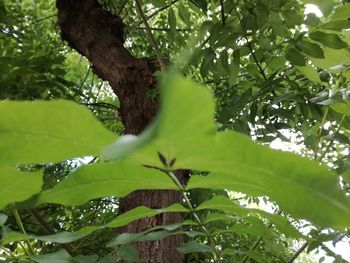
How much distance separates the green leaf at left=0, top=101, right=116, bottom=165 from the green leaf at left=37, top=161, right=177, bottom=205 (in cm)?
8

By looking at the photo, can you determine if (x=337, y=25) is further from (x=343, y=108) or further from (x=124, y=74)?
(x=124, y=74)

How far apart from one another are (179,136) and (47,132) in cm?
10

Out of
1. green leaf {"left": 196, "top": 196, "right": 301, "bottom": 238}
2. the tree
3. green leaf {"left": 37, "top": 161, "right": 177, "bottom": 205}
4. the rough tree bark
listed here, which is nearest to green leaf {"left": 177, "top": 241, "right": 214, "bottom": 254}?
the tree

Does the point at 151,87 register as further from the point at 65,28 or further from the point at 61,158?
the point at 61,158

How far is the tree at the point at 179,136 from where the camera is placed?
23 cm

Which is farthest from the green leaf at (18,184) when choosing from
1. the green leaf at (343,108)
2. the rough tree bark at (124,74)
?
the rough tree bark at (124,74)

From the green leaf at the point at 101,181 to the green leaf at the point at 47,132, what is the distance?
3.2 inches

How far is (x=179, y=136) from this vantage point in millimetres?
200

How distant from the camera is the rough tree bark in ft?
4.35

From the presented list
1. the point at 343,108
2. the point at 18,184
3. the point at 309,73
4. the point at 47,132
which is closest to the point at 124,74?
the point at 309,73

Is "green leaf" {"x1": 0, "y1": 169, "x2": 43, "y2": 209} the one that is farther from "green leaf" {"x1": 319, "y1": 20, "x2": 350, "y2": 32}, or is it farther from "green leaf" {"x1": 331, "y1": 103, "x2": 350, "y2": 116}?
"green leaf" {"x1": 319, "y1": 20, "x2": 350, "y2": 32}

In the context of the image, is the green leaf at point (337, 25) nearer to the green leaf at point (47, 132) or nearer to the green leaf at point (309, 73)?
the green leaf at point (309, 73)

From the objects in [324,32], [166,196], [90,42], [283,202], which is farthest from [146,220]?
[283,202]

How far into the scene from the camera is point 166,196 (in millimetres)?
1399
